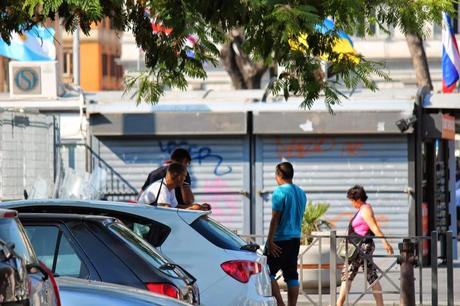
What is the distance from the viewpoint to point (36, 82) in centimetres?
2353

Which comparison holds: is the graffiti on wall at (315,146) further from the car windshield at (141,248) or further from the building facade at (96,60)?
the building facade at (96,60)

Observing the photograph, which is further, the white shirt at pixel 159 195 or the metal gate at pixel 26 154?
the metal gate at pixel 26 154

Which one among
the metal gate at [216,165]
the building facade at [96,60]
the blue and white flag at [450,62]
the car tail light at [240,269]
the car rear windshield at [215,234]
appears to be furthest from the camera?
the building facade at [96,60]

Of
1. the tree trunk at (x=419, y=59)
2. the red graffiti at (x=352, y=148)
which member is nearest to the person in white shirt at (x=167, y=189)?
the red graffiti at (x=352, y=148)

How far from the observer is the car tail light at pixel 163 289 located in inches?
338

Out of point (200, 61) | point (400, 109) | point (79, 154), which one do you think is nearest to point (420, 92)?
point (400, 109)

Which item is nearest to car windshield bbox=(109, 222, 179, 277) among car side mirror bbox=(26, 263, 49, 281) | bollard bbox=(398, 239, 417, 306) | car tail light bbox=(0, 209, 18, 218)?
car side mirror bbox=(26, 263, 49, 281)

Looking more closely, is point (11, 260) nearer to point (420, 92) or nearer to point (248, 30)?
point (248, 30)

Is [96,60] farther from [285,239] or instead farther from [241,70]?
[285,239]

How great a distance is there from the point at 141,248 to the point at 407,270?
19.6 ft

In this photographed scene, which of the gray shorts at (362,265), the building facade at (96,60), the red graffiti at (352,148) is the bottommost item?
the gray shorts at (362,265)

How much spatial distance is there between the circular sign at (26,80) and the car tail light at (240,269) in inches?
546

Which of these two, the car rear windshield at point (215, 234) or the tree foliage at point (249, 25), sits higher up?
the tree foliage at point (249, 25)

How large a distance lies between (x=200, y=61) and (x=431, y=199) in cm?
A: 1119
